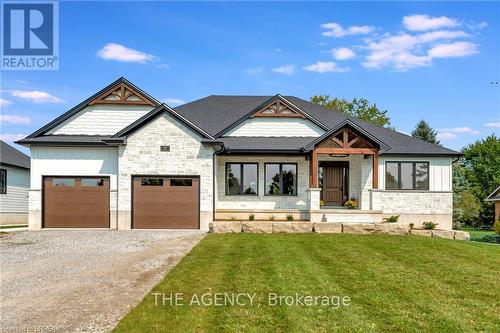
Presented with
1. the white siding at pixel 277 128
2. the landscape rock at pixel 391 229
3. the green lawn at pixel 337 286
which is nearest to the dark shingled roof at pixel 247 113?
the white siding at pixel 277 128

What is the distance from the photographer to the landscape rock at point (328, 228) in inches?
634

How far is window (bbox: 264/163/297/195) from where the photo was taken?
20000mm

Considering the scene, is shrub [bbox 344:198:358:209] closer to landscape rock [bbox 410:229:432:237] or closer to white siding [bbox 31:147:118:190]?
landscape rock [bbox 410:229:432:237]

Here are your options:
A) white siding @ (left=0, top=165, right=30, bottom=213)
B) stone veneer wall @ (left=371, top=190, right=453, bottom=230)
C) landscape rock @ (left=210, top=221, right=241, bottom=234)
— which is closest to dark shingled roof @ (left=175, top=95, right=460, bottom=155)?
stone veneer wall @ (left=371, top=190, right=453, bottom=230)

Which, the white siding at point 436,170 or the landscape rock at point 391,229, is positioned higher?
the white siding at point 436,170

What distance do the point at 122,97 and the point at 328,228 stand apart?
38.6ft

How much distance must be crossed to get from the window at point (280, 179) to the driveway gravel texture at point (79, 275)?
581 cm

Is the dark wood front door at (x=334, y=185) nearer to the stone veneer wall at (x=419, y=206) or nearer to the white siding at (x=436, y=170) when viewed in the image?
the white siding at (x=436, y=170)

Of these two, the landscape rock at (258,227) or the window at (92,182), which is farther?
the window at (92,182)

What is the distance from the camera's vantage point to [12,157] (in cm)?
2667

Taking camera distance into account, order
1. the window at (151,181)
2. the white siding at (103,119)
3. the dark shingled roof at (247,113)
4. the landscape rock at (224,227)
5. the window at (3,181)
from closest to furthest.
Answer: the landscape rock at (224,227), the window at (151,181), the white siding at (103,119), the dark shingled roof at (247,113), the window at (3,181)

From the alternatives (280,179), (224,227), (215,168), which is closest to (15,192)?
(215,168)

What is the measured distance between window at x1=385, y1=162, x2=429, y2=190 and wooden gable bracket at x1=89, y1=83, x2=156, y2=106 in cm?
1254

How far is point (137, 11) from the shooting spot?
1494 cm
